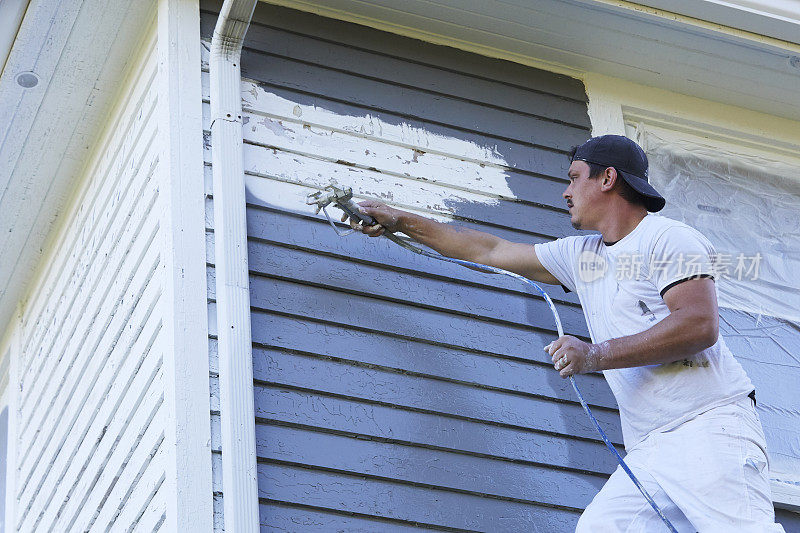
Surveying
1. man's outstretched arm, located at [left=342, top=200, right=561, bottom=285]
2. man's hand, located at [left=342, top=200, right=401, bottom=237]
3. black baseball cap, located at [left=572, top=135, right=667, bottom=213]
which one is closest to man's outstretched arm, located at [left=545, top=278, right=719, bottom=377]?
black baseball cap, located at [left=572, top=135, right=667, bottom=213]

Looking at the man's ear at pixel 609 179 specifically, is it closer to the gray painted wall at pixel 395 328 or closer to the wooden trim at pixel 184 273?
the gray painted wall at pixel 395 328

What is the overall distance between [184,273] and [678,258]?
5.15 ft

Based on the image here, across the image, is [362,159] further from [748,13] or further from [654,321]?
[748,13]

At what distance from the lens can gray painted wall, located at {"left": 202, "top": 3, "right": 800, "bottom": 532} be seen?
12.2 ft

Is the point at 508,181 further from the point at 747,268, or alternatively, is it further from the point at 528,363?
the point at 747,268

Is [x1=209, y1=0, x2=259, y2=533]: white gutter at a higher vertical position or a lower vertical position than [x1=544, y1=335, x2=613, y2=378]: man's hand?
higher

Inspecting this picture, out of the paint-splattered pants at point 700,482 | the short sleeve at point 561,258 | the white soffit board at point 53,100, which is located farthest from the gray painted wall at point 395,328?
the paint-splattered pants at point 700,482

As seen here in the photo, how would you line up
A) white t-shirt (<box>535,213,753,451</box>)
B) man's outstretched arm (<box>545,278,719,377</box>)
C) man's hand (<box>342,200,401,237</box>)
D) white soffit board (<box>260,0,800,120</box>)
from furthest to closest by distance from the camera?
white soffit board (<box>260,0,800,120</box>) → man's hand (<box>342,200,401,237</box>) → white t-shirt (<box>535,213,753,451</box>) → man's outstretched arm (<box>545,278,719,377</box>)

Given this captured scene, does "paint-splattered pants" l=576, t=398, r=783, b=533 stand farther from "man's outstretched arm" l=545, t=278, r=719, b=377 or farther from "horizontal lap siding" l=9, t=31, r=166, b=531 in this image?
"horizontal lap siding" l=9, t=31, r=166, b=531

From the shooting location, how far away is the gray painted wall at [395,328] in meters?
3.71

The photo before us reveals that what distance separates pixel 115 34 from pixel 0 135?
84 centimetres

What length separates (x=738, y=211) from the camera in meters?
5.21

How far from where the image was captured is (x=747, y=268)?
16.8 feet

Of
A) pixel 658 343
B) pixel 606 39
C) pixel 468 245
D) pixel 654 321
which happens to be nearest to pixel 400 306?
pixel 468 245
